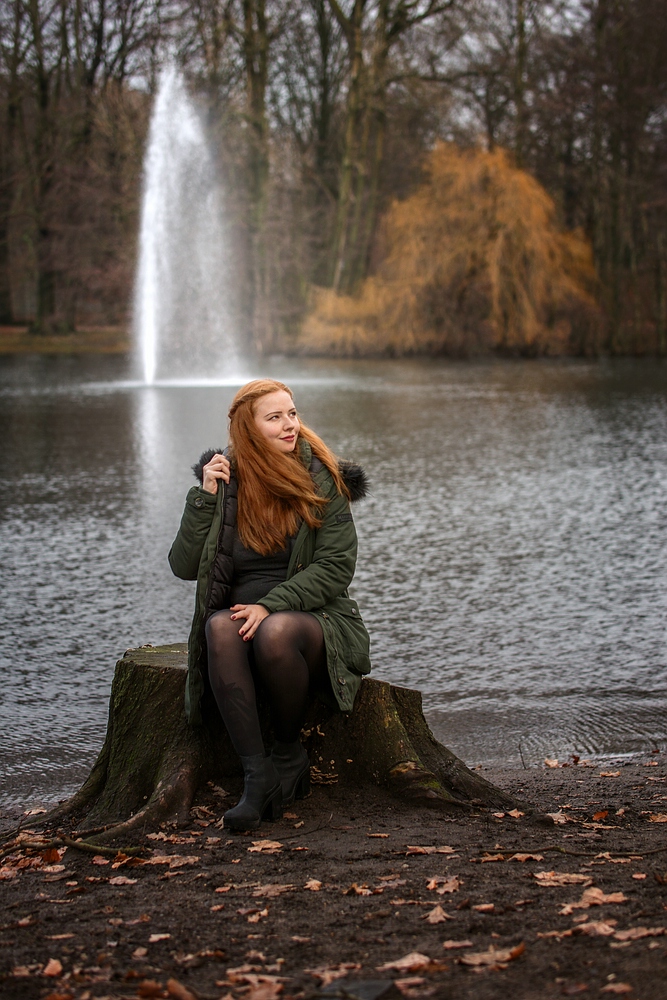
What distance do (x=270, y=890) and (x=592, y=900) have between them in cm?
83

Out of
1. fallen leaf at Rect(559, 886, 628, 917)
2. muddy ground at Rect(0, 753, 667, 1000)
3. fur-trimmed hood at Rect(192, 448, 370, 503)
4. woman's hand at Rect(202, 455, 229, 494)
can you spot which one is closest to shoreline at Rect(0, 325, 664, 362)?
fur-trimmed hood at Rect(192, 448, 370, 503)

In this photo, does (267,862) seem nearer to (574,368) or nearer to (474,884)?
(474,884)

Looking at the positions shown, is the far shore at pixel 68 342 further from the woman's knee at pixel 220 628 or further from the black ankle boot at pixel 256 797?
the black ankle boot at pixel 256 797

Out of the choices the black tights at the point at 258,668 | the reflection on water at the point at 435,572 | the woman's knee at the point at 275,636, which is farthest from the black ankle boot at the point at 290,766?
the reflection on water at the point at 435,572

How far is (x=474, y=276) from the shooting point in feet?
109

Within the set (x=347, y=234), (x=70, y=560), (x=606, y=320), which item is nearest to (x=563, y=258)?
(x=606, y=320)

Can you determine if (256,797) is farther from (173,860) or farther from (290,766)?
(173,860)

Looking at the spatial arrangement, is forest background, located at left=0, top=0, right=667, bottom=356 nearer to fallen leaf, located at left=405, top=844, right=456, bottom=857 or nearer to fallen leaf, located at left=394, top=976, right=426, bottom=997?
fallen leaf, located at left=405, top=844, right=456, bottom=857

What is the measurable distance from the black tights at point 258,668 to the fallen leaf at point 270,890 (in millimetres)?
629

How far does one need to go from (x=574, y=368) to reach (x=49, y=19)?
21260 mm

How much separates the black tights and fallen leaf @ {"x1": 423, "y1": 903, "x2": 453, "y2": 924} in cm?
100

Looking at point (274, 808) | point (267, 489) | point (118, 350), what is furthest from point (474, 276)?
point (274, 808)

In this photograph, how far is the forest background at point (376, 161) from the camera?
33188mm

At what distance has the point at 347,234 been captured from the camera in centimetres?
4034
